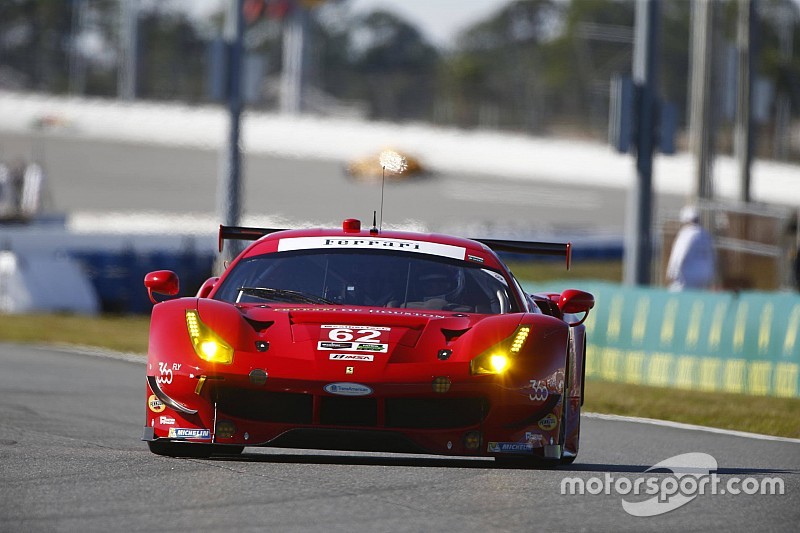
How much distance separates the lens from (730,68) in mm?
28797

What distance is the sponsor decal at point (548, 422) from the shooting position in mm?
7422

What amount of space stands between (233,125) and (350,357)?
14131mm

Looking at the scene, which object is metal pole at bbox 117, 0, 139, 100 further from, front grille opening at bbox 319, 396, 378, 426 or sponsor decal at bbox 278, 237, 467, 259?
front grille opening at bbox 319, 396, 378, 426


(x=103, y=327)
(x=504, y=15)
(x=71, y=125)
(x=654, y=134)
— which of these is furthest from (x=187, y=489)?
(x=504, y=15)

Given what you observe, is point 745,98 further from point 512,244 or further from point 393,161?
point 393,161

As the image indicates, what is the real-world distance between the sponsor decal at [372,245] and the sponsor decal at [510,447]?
136 cm

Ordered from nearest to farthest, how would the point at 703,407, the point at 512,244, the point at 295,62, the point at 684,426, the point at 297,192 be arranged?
the point at 512,244 < the point at 684,426 < the point at 703,407 < the point at 297,192 < the point at 295,62

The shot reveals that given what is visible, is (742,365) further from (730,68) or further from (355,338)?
(730,68)

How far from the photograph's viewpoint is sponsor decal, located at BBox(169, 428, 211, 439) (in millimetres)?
7273

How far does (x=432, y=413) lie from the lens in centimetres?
717

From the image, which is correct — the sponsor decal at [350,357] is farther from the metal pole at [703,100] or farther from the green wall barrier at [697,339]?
the metal pole at [703,100]

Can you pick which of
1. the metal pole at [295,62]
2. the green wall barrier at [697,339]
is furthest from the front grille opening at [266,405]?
the metal pole at [295,62]

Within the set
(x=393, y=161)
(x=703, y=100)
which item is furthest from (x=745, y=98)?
(x=393, y=161)

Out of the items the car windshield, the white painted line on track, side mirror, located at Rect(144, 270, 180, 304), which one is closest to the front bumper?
the car windshield
